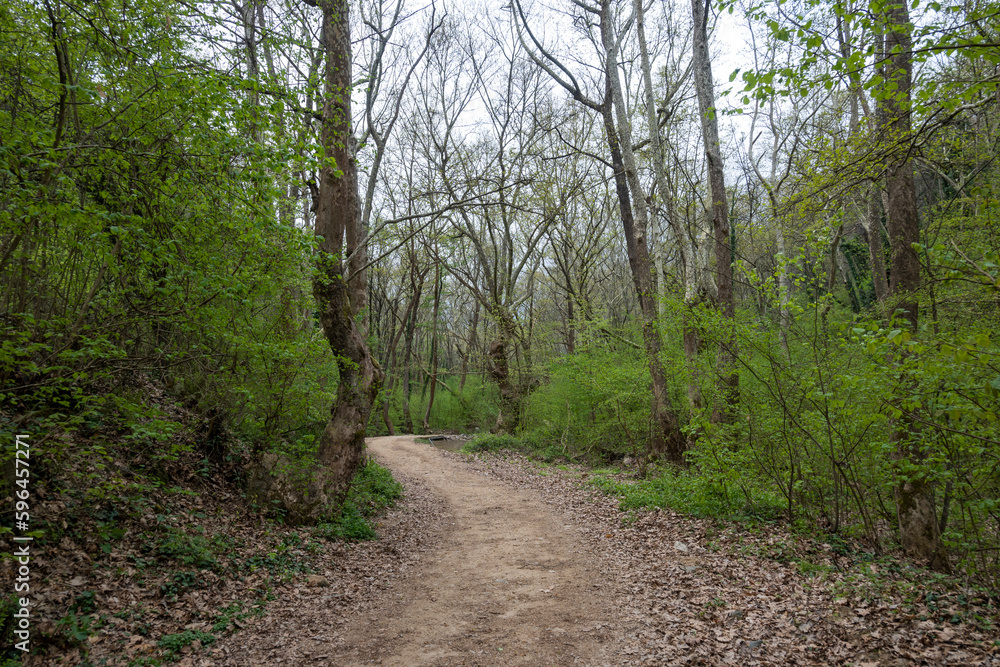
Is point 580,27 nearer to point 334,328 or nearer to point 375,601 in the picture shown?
point 334,328

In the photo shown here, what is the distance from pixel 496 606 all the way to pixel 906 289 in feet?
17.5

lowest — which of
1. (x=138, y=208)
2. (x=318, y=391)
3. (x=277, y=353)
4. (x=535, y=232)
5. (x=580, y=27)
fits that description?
(x=318, y=391)

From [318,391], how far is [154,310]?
2.83 m

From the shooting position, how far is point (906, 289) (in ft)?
16.8

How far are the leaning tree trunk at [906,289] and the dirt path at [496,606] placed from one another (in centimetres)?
320

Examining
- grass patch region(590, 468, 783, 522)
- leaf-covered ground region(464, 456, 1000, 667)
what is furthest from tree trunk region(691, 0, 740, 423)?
leaf-covered ground region(464, 456, 1000, 667)

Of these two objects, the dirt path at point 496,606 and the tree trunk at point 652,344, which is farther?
the tree trunk at point 652,344

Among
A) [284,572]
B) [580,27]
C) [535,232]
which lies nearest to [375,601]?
[284,572]

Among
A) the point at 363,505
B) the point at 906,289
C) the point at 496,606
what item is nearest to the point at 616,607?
the point at 496,606

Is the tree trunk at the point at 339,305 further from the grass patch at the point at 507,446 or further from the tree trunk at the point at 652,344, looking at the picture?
the grass patch at the point at 507,446

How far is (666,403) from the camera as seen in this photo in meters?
10.3

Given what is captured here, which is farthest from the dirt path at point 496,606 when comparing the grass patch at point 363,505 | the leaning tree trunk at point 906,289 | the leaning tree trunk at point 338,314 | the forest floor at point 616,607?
the leaning tree trunk at point 906,289

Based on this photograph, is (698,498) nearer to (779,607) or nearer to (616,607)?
(779,607)

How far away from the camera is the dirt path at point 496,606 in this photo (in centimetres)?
398
